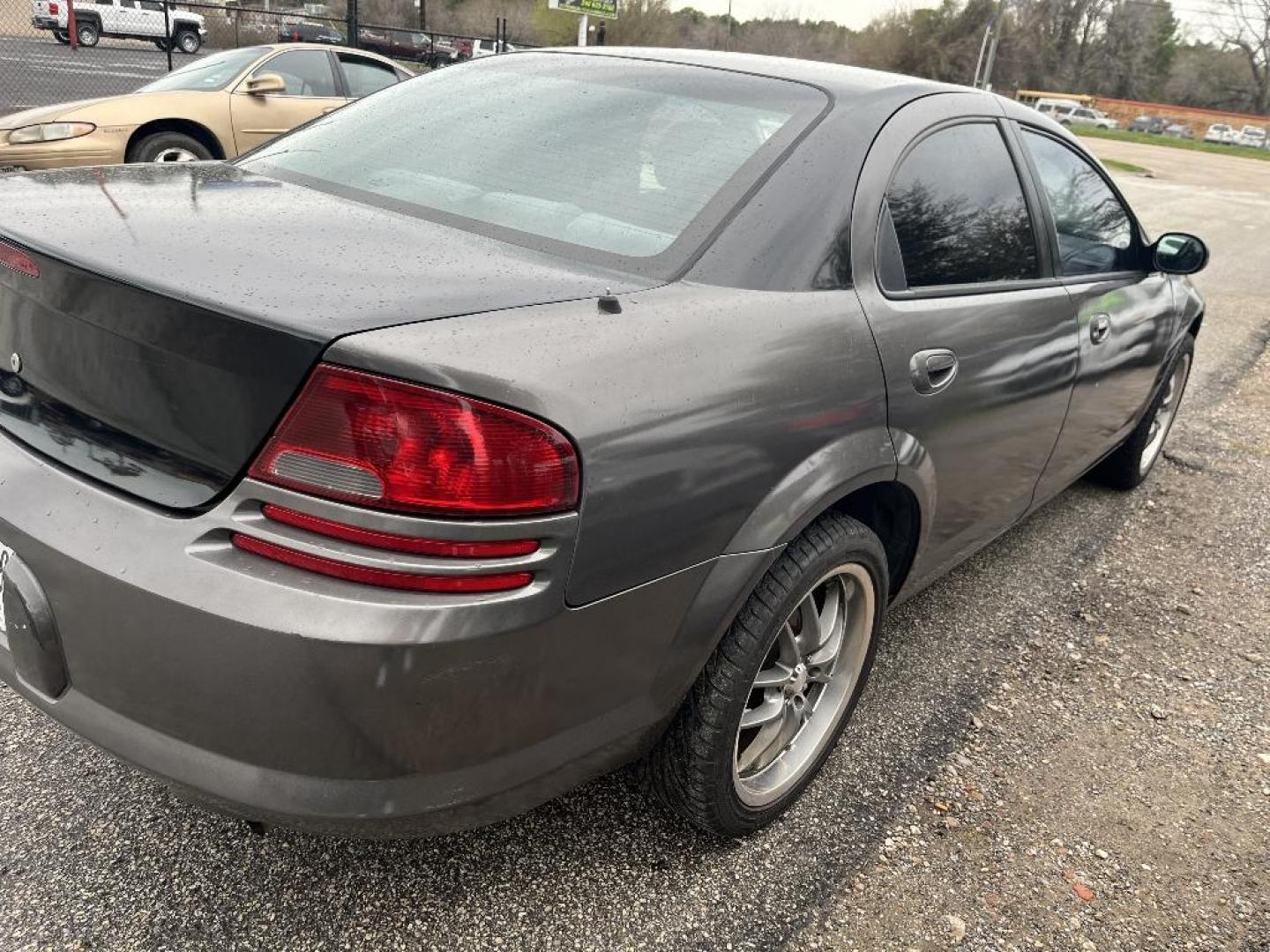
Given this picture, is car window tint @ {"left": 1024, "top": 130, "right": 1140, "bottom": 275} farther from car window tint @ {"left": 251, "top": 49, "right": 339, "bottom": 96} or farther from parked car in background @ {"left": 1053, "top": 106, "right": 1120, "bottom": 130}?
parked car in background @ {"left": 1053, "top": 106, "right": 1120, "bottom": 130}

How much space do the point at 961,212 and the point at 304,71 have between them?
23.3ft

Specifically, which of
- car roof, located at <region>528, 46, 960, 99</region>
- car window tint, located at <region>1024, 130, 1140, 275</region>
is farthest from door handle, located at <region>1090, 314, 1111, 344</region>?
car roof, located at <region>528, 46, 960, 99</region>

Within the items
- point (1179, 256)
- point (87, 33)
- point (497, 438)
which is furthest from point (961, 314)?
point (87, 33)

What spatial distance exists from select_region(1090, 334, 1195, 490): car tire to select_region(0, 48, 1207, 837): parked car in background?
2029 mm

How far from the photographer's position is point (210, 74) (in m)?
7.68

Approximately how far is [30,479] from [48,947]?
0.83 m

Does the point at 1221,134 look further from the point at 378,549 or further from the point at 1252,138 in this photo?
the point at 378,549

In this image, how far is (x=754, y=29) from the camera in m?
74.8

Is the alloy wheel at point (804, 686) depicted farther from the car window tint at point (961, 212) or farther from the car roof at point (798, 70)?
the car roof at point (798, 70)

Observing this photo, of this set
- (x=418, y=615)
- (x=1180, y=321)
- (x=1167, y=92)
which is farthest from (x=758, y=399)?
(x=1167, y=92)

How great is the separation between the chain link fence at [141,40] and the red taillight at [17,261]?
1397cm

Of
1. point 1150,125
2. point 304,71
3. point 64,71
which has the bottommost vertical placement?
point 64,71

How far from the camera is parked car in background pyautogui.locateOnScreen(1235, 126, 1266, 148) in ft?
195

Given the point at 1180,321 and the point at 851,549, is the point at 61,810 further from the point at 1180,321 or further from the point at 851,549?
the point at 1180,321
